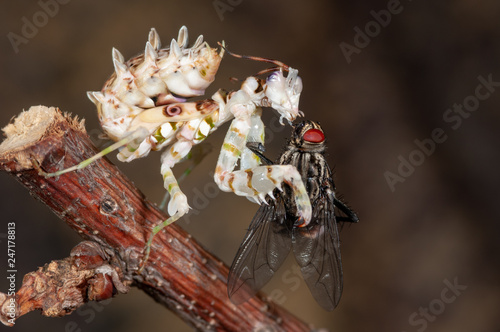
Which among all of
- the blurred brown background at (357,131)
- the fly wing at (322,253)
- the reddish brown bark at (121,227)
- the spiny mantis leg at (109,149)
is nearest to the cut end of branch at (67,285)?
the reddish brown bark at (121,227)

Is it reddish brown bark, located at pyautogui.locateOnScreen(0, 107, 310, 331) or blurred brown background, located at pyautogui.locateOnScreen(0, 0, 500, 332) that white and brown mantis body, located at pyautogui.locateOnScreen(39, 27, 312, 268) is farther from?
blurred brown background, located at pyautogui.locateOnScreen(0, 0, 500, 332)

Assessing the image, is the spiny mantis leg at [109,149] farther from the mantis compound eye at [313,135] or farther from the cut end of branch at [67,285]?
the mantis compound eye at [313,135]

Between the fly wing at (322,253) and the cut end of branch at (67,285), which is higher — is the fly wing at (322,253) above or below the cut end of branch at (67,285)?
above

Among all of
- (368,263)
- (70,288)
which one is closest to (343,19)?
(368,263)

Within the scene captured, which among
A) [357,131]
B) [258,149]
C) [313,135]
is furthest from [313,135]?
[357,131]

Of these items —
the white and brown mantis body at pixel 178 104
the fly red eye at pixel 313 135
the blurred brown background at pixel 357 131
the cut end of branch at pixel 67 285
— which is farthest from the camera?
the blurred brown background at pixel 357 131

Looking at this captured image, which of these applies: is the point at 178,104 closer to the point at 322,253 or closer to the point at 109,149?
the point at 109,149

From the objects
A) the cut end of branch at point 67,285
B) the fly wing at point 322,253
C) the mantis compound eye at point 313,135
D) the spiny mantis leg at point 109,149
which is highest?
the mantis compound eye at point 313,135
